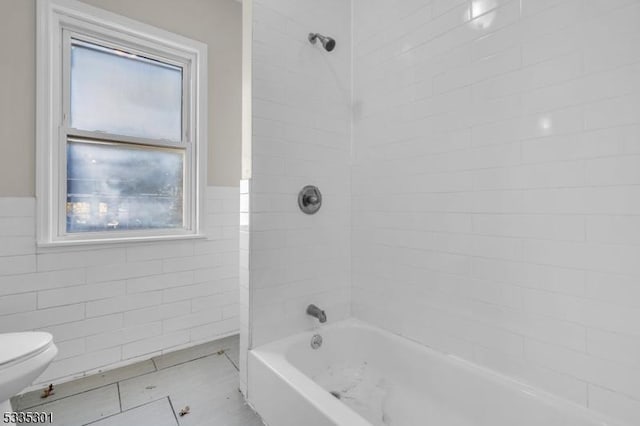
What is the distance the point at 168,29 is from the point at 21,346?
218cm

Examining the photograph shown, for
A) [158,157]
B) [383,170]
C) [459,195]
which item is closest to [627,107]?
[459,195]

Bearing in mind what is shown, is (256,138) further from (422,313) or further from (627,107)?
(627,107)

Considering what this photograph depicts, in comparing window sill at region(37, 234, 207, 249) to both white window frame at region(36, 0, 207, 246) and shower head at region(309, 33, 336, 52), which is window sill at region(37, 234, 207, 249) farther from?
shower head at region(309, 33, 336, 52)

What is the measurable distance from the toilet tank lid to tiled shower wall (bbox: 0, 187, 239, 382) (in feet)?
1.37

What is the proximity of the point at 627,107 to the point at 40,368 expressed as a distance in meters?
2.57

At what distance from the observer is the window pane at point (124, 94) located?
2.00 m

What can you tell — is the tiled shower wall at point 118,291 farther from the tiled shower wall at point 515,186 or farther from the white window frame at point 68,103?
the tiled shower wall at point 515,186

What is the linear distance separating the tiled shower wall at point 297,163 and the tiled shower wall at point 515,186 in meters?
0.26

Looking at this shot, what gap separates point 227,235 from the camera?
2555 mm

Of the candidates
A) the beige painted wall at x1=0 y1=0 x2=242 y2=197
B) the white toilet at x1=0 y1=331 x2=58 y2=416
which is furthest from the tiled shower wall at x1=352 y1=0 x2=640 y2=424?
the white toilet at x1=0 y1=331 x2=58 y2=416

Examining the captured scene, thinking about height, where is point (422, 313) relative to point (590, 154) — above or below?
below

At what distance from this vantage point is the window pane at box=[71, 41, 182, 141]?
200 centimetres

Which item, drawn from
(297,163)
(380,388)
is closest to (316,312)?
(380,388)

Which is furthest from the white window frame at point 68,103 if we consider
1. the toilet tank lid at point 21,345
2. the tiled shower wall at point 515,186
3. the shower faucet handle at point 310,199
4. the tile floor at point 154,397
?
the tiled shower wall at point 515,186
